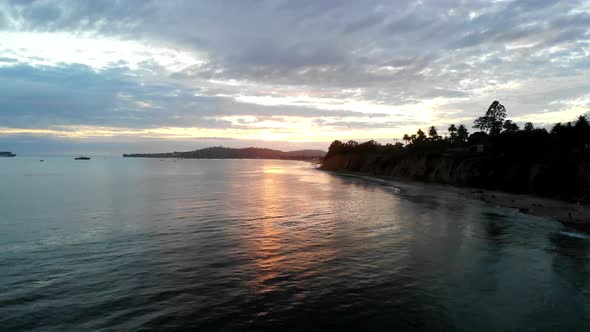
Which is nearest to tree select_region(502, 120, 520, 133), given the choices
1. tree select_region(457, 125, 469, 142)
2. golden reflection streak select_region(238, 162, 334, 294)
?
tree select_region(457, 125, 469, 142)

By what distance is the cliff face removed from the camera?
58.2 meters

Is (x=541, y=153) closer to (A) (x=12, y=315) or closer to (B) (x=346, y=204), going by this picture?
(B) (x=346, y=204)

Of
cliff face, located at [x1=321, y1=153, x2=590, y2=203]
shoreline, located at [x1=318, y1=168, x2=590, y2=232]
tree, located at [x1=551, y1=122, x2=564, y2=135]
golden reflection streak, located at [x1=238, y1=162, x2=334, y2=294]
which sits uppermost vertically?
tree, located at [x1=551, y1=122, x2=564, y2=135]

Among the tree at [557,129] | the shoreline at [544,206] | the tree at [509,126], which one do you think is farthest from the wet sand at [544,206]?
the tree at [509,126]

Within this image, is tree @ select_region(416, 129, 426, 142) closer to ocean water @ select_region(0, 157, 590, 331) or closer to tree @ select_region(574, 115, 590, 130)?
tree @ select_region(574, 115, 590, 130)

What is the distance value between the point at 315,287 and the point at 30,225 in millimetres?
33120

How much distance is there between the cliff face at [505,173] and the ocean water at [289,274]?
2560 centimetres

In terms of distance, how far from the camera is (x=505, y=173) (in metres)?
73.3

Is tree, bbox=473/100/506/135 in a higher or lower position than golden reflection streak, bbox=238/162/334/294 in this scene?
higher

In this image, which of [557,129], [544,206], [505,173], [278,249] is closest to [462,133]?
[557,129]

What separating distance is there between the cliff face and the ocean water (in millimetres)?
25602

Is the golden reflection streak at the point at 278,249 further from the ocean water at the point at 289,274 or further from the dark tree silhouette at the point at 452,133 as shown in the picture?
the dark tree silhouette at the point at 452,133

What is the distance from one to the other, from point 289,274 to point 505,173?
70311mm

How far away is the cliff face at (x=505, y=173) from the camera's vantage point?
58184 mm
